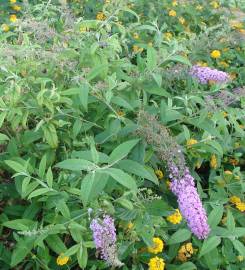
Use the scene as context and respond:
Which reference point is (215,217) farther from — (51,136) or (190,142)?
(51,136)

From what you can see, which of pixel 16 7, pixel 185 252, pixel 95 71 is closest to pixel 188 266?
pixel 185 252

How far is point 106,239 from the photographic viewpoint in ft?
5.29

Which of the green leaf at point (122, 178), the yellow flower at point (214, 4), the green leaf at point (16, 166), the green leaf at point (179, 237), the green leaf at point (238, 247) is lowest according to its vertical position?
the green leaf at point (238, 247)

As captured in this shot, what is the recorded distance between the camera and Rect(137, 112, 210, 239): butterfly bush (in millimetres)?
1864

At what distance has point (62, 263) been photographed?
6.28ft

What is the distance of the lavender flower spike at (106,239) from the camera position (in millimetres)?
1578

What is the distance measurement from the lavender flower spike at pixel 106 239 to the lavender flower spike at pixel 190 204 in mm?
340

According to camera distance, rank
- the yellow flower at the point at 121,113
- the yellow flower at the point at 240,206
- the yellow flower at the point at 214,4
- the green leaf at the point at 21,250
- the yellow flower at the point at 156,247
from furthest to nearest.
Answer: the yellow flower at the point at 214,4 → the yellow flower at the point at 240,206 → the yellow flower at the point at 121,113 → the yellow flower at the point at 156,247 → the green leaf at the point at 21,250

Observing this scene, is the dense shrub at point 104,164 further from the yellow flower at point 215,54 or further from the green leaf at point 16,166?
the yellow flower at point 215,54

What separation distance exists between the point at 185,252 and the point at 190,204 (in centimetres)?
38

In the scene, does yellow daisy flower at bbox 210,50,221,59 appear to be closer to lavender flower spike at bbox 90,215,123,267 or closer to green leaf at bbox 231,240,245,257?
green leaf at bbox 231,240,245,257

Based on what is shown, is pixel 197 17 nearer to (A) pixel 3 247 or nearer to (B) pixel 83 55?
(B) pixel 83 55

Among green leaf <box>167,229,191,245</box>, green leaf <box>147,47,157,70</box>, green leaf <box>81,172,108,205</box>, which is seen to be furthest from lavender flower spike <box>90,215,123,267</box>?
green leaf <box>147,47,157,70</box>

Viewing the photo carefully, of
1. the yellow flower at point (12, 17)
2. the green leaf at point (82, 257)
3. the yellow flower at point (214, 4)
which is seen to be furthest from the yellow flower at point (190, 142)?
the yellow flower at point (214, 4)
